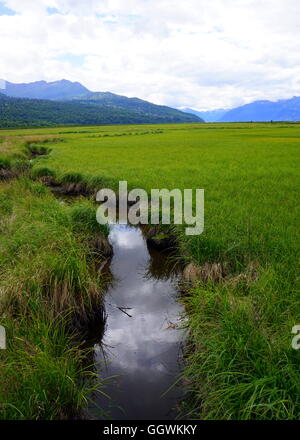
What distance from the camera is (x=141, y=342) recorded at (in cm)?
604

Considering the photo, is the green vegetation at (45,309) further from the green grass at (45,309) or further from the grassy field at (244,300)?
the grassy field at (244,300)

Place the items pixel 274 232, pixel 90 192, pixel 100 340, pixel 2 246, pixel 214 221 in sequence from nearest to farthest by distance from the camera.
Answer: pixel 100 340, pixel 2 246, pixel 274 232, pixel 214 221, pixel 90 192

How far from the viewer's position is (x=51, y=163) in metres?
21.8

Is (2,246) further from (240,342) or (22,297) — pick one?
(240,342)

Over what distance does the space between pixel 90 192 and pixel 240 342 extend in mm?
12773

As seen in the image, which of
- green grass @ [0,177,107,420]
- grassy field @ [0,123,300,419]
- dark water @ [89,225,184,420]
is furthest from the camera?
dark water @ [89,225,184,420]

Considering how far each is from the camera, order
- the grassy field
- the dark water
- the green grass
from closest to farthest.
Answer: the grassy field, the green grass, the dark water

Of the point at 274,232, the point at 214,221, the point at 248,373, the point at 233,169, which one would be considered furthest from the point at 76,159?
the point at 248,373

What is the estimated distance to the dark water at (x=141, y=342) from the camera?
469 cm

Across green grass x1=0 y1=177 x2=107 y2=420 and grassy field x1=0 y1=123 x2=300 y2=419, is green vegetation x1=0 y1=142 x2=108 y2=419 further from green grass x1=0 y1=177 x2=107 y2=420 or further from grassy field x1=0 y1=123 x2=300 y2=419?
grassy field x1=0 y1=123 x2=300 y2=419

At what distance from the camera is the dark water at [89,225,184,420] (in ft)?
15.4

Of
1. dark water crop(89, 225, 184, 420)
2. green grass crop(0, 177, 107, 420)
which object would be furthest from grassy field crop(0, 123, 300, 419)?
green grass crop(0, 177, 107, 420)

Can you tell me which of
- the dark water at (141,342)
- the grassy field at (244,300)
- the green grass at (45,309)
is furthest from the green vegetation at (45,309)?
the grassy field at (244,300)
